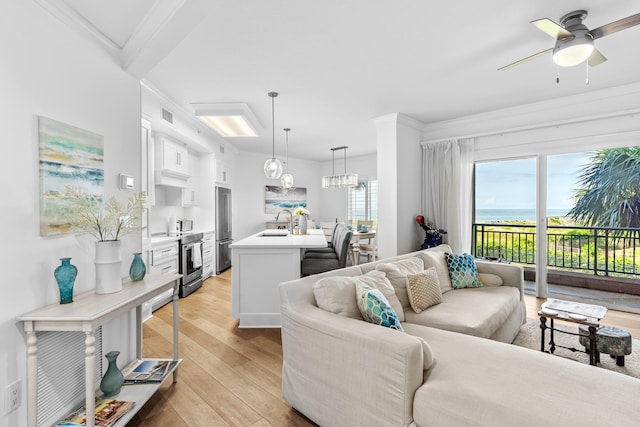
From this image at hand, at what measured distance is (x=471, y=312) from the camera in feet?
7.84

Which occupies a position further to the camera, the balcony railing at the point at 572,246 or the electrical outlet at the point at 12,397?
the balcony railing at the point at 572,246

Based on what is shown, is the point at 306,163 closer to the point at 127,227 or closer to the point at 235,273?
the point at 235,273

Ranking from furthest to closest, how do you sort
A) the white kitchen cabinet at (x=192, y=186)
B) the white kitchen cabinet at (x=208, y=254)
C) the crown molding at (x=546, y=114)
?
1. the white kitchen cabinet at (x=208, y=254)
2. the white kitchen cabinet at (x=192, y=186)
3. the crown molding at (x=546, y=114)

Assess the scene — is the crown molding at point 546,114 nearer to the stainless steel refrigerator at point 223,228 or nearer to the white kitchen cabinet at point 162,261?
the stainless steel refrigerator at point 223,228

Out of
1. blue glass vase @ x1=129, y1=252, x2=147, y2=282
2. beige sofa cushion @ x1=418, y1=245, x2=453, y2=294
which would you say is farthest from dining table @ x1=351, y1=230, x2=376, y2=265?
blue glass vase @ x1=129, y1=252, x2=147, y2=282

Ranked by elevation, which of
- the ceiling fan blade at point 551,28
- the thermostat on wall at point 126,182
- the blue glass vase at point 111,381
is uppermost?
the ceiling fan blade at point 551,28

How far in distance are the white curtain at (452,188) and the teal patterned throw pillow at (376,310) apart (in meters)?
3.52

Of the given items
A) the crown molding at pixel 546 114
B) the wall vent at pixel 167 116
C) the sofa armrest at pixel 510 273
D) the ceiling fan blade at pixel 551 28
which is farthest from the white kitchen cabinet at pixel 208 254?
the ceiling fan blade at pixel 551 28

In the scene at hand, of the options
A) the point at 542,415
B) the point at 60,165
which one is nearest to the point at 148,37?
the point at 60,165

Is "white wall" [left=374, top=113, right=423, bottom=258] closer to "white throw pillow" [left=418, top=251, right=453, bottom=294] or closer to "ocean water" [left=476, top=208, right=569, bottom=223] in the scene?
"ocean water" [left=476, top=208, right=569, bottom=223]

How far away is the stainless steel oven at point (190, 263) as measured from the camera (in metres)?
4.44

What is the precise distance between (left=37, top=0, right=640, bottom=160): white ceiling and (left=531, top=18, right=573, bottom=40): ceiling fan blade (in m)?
0.25

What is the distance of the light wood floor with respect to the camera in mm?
1890

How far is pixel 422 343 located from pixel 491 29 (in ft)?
8.08
